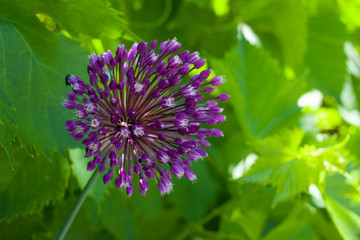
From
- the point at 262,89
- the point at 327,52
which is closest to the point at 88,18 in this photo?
the point at 262,89

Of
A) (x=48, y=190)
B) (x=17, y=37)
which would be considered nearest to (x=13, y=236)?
(x=48, y=190)

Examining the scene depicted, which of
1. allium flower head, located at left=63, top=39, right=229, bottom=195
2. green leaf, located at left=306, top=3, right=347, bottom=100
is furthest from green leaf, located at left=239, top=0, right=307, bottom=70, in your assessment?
allium flower head, located at left=63, top=39, right=229, bottom=195

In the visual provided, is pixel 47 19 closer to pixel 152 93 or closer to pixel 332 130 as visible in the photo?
pixel 152 93

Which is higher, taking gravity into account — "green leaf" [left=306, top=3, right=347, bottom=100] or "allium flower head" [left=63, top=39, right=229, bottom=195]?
"green leaf" [left=306, top=3, right=347, bottom=100]

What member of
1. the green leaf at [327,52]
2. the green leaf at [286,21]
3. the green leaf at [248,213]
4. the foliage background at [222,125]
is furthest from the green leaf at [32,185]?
the green leaf at [327,52]

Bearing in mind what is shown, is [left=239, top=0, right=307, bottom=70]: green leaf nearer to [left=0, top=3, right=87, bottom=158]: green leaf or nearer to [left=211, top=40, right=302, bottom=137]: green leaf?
[left=211, top=40, right=302, bottom=137]: green leaf

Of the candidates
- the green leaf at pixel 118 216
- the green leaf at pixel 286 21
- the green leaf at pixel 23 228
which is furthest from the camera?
the green leaf at pixel 286 21

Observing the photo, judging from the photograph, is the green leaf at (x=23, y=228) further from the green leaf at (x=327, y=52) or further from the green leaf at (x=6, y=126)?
the green leaf at (x=327, y=52)
